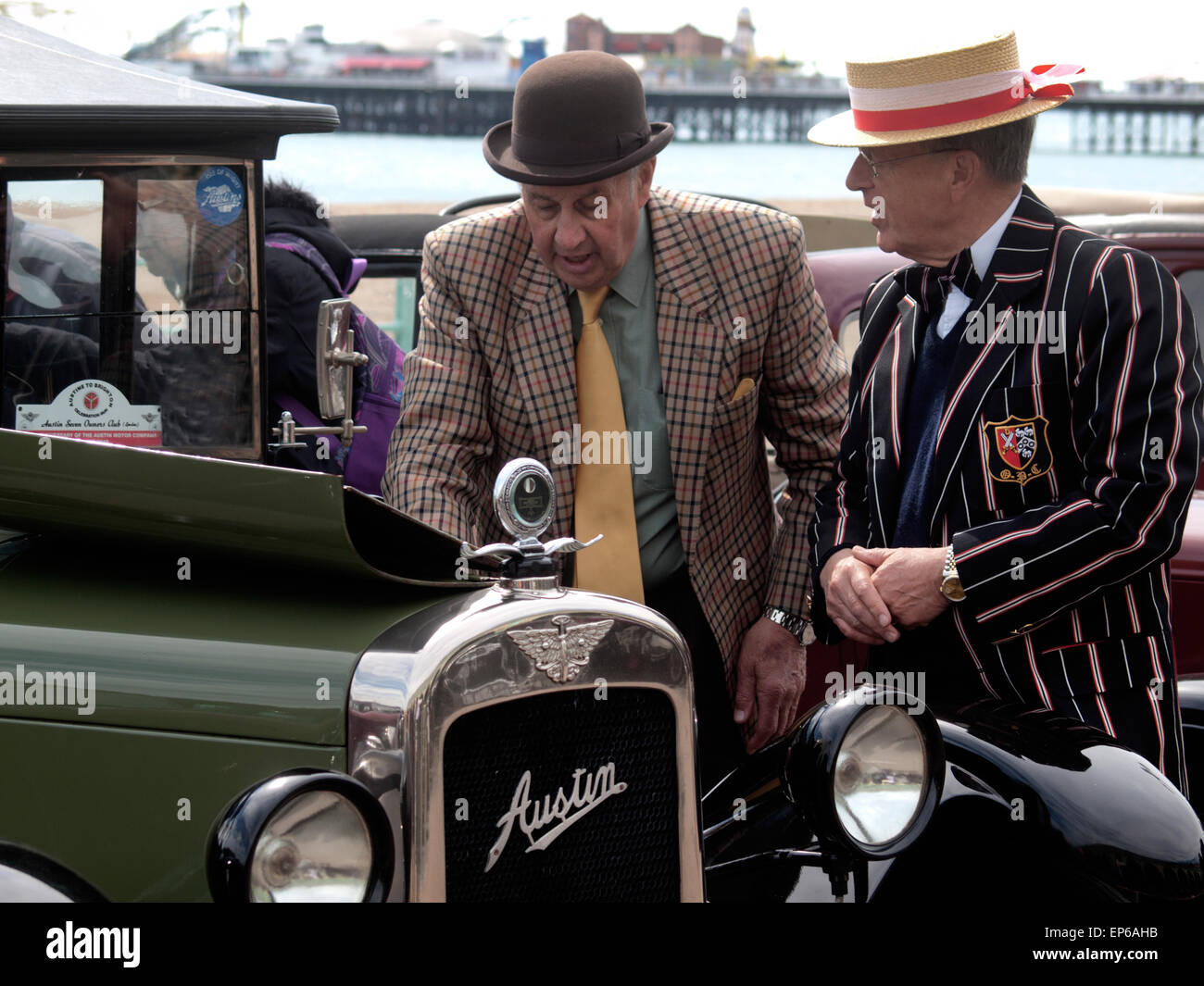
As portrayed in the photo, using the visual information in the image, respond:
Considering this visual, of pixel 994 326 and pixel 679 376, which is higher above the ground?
pixel 994 326

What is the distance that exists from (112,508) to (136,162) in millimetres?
1095

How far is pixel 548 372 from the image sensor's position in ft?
10.7

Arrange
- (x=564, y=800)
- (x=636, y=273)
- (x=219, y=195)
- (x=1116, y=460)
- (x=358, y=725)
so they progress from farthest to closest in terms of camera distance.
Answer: (x=636, y=273) → (x=219, y=195) → (x=1116, y=460) → (x=564, y=800) → (x=358, y=725)

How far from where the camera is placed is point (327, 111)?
329 centimetres

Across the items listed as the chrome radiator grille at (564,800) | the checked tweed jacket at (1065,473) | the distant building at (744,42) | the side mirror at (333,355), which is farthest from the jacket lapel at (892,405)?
the distant building at (744,42)

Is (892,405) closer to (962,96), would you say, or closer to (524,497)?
(962,96)

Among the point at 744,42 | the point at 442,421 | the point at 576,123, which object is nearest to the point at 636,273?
the point at 576,123

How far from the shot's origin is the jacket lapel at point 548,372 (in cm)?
325

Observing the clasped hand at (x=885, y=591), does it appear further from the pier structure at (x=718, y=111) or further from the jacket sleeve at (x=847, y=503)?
the pier structure at (x=718, y=111)

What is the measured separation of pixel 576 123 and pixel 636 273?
383mm

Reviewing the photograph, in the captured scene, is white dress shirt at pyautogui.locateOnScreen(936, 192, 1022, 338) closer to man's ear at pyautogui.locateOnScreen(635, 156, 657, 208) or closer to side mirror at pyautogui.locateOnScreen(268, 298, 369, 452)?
man's ear at pyautogui.locateOnScreen(635, 156, 657, 208)

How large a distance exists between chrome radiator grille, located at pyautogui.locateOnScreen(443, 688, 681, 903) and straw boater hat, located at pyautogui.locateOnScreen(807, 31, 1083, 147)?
112 centimetres
